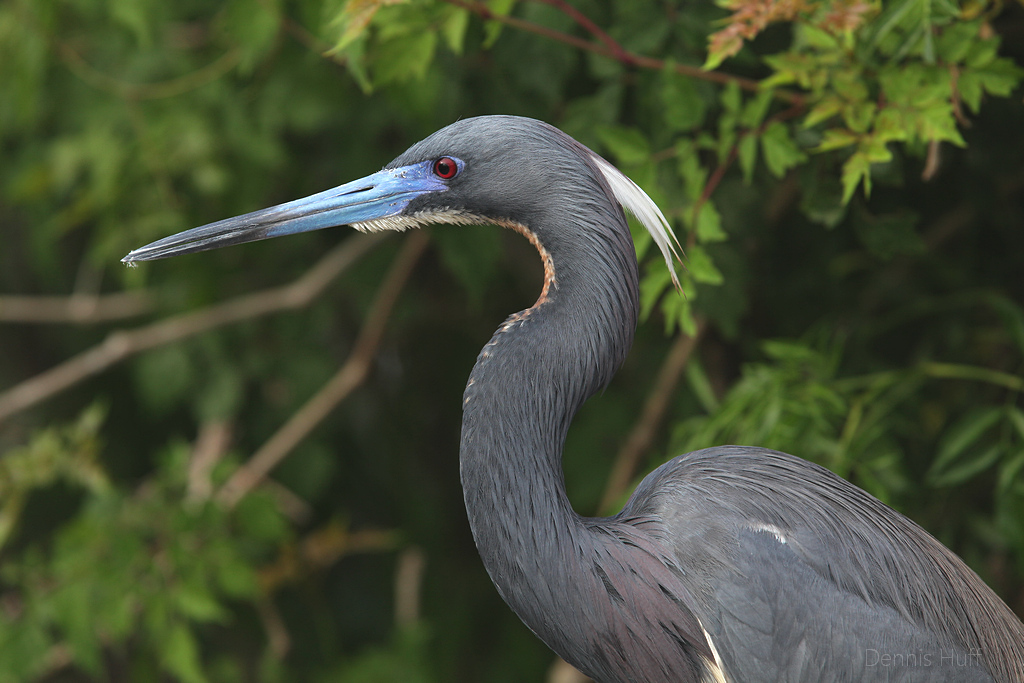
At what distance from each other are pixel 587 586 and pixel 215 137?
2.43 meters

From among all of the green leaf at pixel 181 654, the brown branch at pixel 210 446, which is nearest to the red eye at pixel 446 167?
the green leaf at pixel 181 654

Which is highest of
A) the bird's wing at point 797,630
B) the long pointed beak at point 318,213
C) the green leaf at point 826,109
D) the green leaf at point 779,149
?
the green leaf at point 826,109

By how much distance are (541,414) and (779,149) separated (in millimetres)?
854

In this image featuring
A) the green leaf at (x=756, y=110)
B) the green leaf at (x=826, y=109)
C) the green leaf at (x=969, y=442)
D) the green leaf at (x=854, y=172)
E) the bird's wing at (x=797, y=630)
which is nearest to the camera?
the bird's wing at (x=797, y=630)

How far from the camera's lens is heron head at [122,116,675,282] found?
5.46 ft

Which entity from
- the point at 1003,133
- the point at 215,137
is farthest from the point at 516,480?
the point at 215,137

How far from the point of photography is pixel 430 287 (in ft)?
14.2

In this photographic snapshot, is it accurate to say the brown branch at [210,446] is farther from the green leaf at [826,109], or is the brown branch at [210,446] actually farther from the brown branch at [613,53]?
the green leaf at [826,109]

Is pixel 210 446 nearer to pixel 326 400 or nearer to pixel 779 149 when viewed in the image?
pixel 326 400

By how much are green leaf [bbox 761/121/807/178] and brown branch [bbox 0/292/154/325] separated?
287cm

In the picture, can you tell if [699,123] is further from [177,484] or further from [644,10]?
[177,484]

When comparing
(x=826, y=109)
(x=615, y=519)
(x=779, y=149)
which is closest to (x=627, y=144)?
(x=779, y=149)

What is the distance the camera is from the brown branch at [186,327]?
142 inches

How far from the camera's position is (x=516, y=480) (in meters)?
1.58
